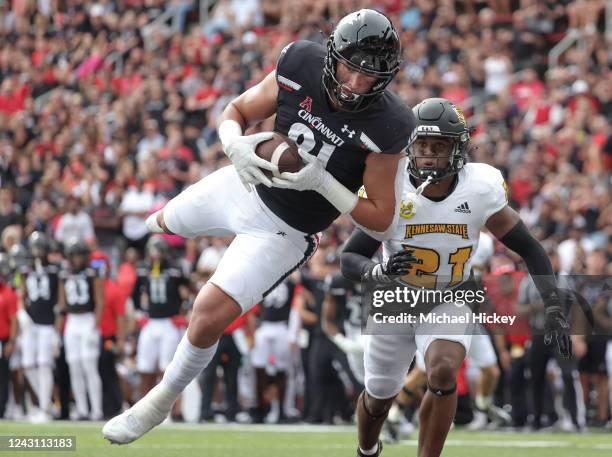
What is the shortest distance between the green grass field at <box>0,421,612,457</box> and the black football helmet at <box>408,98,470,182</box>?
8.11 ft

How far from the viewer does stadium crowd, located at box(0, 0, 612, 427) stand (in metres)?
12.5

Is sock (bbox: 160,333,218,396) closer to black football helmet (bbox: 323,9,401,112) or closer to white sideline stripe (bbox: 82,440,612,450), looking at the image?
black football helmet (bbox: 323,9,401,112)

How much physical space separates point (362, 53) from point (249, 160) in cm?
67

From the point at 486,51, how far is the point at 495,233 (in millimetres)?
9622

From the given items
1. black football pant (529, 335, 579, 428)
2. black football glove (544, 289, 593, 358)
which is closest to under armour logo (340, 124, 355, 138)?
black football glove (544, 289, 593, 358)

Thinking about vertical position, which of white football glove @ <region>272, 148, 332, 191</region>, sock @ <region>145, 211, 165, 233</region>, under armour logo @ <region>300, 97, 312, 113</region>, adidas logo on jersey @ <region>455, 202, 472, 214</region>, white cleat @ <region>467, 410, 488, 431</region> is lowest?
white cleat @ <region>467, 410, 488, 431</region>

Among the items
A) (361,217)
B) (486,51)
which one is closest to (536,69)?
(486,51)

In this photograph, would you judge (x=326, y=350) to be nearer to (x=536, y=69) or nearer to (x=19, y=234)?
(x=19, y=234)

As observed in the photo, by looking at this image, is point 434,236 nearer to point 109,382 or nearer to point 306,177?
point 306,177

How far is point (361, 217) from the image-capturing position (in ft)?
18.4

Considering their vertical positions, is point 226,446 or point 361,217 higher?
point 361,217

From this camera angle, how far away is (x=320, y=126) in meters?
5.68

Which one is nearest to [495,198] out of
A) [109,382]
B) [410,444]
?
[410,444]

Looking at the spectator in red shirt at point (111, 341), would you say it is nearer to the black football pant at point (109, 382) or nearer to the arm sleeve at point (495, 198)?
the black football pant at point (109, 382)
